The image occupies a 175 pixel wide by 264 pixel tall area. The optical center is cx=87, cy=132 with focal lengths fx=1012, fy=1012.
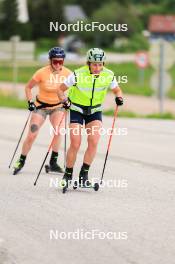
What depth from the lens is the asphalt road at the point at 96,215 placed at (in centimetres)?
930

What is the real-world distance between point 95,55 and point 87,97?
67cm

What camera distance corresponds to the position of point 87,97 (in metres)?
13.1

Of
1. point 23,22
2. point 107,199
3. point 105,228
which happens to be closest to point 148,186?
point 107,199

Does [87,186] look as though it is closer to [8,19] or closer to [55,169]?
[55,169]

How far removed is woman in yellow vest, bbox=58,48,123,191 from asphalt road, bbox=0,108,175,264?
1.96 feet

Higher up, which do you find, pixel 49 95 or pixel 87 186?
pixel 49 95

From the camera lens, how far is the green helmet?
1267 centimetres

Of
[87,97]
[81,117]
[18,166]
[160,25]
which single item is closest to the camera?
[87,97]

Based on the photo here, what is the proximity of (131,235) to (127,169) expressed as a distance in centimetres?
603

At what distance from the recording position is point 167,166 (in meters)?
16.5

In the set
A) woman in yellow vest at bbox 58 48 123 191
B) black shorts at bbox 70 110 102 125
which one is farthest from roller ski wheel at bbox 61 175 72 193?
black shorts at bbox 70 110 102 125

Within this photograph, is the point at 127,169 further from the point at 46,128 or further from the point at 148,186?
the point at 46,128

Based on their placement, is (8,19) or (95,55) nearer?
(95,55)

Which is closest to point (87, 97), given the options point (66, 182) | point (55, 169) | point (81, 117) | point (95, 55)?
point (81, 117)
